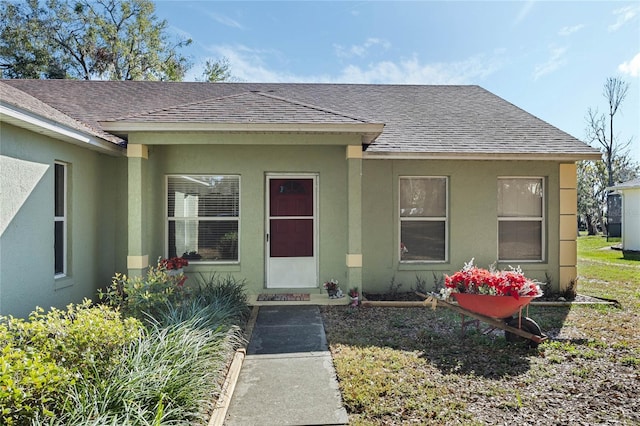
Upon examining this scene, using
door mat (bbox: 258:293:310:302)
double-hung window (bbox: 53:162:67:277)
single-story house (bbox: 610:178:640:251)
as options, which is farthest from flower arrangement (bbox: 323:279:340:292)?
single-story house (bbox: 610:178:640:251)

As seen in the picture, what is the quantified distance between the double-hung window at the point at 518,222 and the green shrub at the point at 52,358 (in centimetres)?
746

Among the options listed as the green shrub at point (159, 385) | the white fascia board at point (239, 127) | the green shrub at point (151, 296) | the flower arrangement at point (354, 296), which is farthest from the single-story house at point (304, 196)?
the green shrub at point (159, 385)

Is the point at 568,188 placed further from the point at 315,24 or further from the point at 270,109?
the point at 315,24

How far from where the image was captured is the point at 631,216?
16312 millimetres

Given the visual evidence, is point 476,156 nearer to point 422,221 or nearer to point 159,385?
point 422,221

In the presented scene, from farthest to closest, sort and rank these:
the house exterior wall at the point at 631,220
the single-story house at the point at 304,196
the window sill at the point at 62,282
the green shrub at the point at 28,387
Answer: the house exterior wall at the point at 631,220, the single-story house at the point at 304,196, the window sill at the point at 62,282, the green shrub at the point at 28,387

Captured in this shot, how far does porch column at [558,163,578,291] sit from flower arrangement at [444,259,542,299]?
12.8ft

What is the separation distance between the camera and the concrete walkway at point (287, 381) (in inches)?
128

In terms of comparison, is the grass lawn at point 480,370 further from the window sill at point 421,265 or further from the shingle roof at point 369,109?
the shingle roof at point 369,109

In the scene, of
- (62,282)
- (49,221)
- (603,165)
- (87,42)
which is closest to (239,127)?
(49,221)

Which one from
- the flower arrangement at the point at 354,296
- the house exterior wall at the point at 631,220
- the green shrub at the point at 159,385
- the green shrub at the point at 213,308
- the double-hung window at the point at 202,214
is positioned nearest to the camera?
the green shrub at the point at 159,385

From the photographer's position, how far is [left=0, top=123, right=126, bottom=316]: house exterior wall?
4918mm

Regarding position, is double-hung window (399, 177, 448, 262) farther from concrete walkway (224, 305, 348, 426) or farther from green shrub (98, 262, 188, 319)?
green shrub (98, 262, 188, 319)

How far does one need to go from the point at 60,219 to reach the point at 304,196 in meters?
4.40
